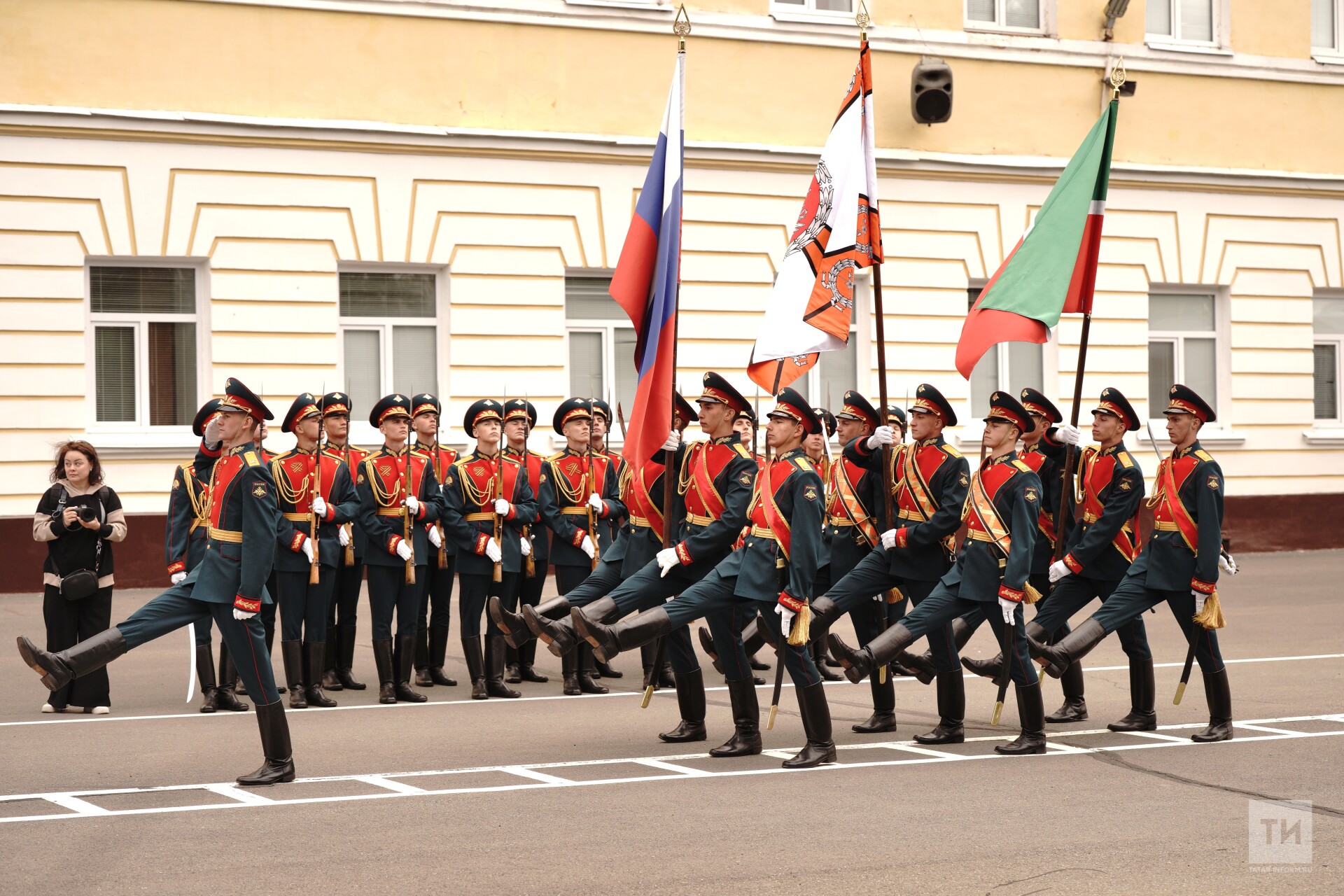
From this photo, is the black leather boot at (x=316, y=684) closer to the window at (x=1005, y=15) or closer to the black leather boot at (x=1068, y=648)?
the black leather boot at (x=1068, y=648)

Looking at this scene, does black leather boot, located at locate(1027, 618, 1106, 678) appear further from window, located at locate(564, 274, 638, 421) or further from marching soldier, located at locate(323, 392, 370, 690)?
window, located at locate(564, 274, 638, 421)

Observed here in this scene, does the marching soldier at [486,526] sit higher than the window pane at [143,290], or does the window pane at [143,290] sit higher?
the window pane at [143,290]

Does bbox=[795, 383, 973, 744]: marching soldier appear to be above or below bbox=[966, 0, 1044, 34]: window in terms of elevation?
below

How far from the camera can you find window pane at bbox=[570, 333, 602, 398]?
799 inches

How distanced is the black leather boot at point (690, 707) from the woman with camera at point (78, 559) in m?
3.88

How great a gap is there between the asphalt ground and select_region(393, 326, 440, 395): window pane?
8063 mm

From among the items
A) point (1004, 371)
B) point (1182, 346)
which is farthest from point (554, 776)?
point (1182, 346)

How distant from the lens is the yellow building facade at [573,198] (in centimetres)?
1777

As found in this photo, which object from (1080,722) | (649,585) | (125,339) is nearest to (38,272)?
(125,339)

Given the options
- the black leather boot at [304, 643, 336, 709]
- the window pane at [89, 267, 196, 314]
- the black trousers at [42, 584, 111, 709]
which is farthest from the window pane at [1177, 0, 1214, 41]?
the black trousers at [42, 584, 111, 709]

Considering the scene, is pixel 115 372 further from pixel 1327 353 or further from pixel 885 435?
pixel 1327 353

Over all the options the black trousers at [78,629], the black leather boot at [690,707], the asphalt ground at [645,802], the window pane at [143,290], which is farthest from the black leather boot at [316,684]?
the window pane at [143,290]

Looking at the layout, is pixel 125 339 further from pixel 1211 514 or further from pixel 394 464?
pixel 1211 514

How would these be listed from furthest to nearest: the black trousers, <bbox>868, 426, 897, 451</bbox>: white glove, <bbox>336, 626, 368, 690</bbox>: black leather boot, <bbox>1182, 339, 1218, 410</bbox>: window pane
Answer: <bbox>1182, 339, 1218, 410</bbox>: window pane < <bbox>336, 626, 368, 690</bbox>: black leather boot < the black trousers < <bbox>868, 426, 897, 451</bbox>: white glove
